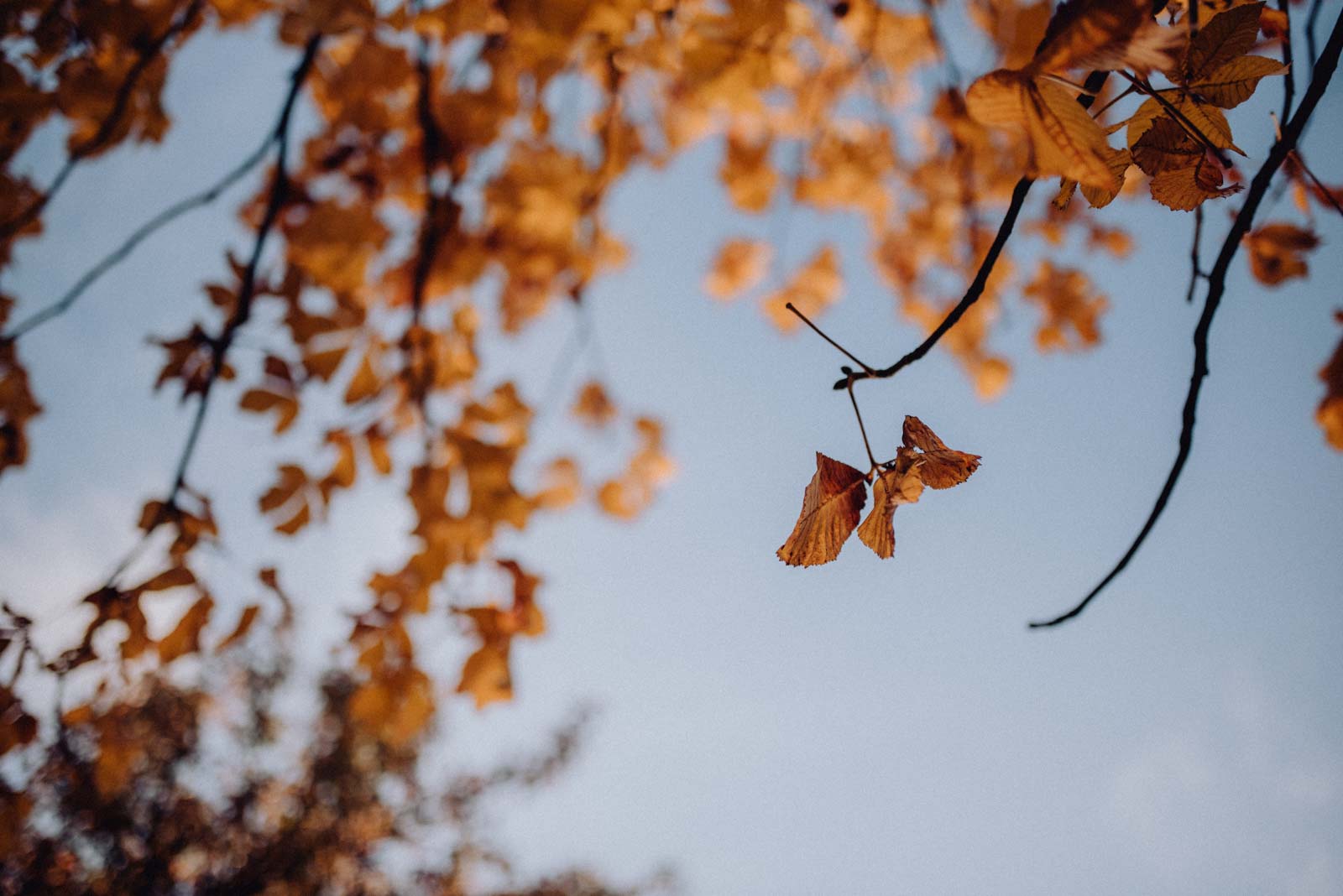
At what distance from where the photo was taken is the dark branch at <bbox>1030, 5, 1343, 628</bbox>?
0.33 m

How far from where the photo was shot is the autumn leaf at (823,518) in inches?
16.2

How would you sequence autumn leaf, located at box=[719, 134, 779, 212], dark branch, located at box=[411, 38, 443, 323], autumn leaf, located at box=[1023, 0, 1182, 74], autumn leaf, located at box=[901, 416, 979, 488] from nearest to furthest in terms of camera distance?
autumn leaf, located at box=[1023, 0, 1182, 74]
autumn leaf, located at box=[901, 416, 979, 488]
dark branch, located at box=[411, 38, 443, 323]
autumn leaf, located at box=[719, 134, 779, 212]

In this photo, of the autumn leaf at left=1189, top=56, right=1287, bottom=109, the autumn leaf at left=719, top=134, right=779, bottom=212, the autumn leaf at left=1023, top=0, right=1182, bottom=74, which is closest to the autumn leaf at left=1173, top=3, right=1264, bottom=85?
the autumn leaf at left=1189, top=56, right=1287, bottom=109

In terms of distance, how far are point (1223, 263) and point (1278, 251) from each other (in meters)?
0.53

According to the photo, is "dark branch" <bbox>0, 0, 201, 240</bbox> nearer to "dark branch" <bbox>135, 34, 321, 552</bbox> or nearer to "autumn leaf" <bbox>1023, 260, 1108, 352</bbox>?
"dark branch" <bbox>135, 34, 321, 552</bbox>

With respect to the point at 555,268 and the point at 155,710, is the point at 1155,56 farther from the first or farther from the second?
the point at 155,710

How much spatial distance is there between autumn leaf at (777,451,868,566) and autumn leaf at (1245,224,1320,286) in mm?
653

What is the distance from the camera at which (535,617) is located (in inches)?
45.9

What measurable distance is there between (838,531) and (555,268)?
141cm

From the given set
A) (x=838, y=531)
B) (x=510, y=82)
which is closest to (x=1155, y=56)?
(x=838, y=531)

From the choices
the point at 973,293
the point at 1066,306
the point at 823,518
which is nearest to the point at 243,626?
the point at 823,518

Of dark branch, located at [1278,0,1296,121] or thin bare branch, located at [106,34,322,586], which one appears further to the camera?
thin bare branch, located at [106,34,322,586]

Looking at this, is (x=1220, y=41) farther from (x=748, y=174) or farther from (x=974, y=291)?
(x=748, y=174)

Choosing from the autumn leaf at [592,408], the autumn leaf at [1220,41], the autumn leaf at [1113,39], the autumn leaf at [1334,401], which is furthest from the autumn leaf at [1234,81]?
the autumn leaf at [592,408]
